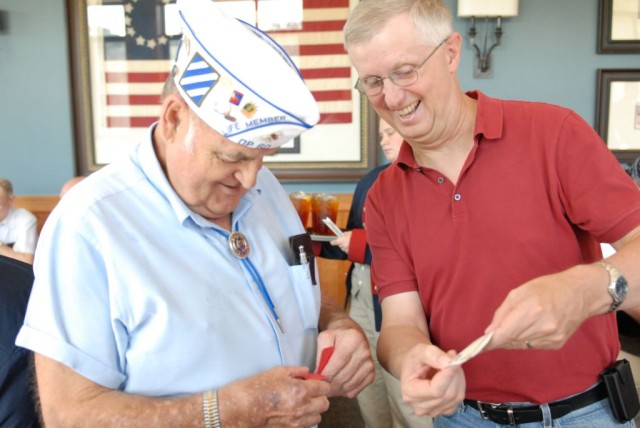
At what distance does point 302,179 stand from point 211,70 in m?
2.88

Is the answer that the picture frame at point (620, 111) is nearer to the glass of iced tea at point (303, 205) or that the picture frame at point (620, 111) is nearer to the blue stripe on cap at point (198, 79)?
the glass of iced tea at point (303, 205)

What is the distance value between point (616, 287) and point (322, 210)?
6.37ft

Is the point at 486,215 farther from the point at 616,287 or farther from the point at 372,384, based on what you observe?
the point at 372,384

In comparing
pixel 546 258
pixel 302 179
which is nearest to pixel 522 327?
pixel 546 258

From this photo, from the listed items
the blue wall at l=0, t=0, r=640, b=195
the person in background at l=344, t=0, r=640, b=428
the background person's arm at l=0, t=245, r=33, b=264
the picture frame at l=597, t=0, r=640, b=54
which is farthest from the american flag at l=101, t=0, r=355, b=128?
the person in background at l=344, t=0, r=640, b=428

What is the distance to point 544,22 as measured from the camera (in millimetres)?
3637

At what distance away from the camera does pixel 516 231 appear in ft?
4.19

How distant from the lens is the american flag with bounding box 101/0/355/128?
3.81 m

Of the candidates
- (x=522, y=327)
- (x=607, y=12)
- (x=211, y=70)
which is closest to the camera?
(x=522, y=327)

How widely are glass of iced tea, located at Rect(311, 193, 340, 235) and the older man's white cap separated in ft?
5.73

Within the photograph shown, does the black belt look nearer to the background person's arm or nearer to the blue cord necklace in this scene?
the blue cord necklace

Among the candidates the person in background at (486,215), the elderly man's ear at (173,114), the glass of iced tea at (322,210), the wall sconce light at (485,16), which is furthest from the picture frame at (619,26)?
the elderly man's ear at (173,114)

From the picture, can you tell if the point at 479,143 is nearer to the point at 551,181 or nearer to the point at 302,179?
the point at 551,181

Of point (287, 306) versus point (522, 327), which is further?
point (287, 306)
